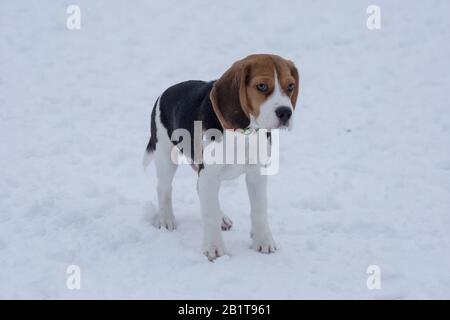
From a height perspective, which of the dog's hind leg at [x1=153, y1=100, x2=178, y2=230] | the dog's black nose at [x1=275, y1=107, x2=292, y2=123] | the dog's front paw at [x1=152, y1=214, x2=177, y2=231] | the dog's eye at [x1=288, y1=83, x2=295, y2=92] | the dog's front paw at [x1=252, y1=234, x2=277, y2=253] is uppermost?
the dog's eye at [x1=288, y1=83, x2=295, y2=92]

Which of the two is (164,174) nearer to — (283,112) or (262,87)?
(262,87)

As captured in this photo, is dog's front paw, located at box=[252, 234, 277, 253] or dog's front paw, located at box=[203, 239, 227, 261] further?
dog's front paw, located at box=[252, 234, 277, 253]

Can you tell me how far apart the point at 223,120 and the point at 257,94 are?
0.35 meters

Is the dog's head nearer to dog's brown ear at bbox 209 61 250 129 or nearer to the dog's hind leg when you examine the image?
dog's brown ear at bbox 209 61 250 129

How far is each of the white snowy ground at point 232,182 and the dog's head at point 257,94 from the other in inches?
46.9

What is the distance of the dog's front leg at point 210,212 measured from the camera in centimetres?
446

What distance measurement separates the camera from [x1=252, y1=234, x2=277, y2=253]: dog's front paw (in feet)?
15.6

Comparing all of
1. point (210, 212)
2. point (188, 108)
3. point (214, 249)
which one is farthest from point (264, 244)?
point (188, 108)

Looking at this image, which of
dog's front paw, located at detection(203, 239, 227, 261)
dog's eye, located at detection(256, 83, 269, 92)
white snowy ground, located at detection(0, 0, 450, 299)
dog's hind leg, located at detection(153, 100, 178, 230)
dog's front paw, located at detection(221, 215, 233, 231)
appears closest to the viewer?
dog's eye, located at detection(256, 83, 269, 92)

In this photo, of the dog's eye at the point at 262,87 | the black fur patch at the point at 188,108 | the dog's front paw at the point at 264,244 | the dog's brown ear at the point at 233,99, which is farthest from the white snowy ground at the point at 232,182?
the dog's eye at the point at 262,87

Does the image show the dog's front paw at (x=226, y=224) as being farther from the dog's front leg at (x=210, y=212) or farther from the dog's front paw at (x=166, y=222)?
the dog's front leg at (x=210, y=212)

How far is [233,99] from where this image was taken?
4.18 metres

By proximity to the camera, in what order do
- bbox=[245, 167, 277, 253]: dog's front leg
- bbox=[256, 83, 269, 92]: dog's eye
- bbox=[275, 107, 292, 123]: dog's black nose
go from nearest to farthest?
bbox=[275, 107, 292, 123]: dog's black nose → bbox=[256, 83, 269, 92]: dog's eye → bbox=[245, 167, 277, 253]: dog's front leg

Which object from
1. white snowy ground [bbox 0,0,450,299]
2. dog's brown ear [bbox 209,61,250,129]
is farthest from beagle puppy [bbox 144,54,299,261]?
white snowy ground [bbox 0,0,450,299]
